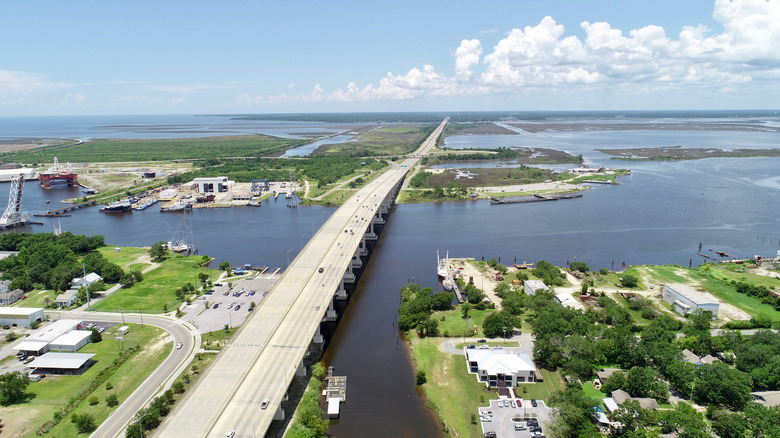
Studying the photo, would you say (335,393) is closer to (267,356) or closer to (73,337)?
(267,356)

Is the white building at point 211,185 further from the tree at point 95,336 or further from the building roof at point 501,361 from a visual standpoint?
the building roof at point 501,361

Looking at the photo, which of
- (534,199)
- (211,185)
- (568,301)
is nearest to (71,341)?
Answer: (568,301)

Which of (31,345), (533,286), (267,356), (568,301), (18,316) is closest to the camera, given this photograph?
(267,356)

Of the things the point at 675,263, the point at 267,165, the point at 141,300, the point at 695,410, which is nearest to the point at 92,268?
the point at 141,300

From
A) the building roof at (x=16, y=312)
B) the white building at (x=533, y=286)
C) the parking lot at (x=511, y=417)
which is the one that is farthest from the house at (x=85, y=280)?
the white building at (x=533, y=286)

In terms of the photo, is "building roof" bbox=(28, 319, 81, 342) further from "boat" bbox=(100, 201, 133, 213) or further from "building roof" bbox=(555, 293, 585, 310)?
"boat" bbox=(100, 201, 133, 213)

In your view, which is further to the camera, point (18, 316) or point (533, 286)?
point (533, 286)
